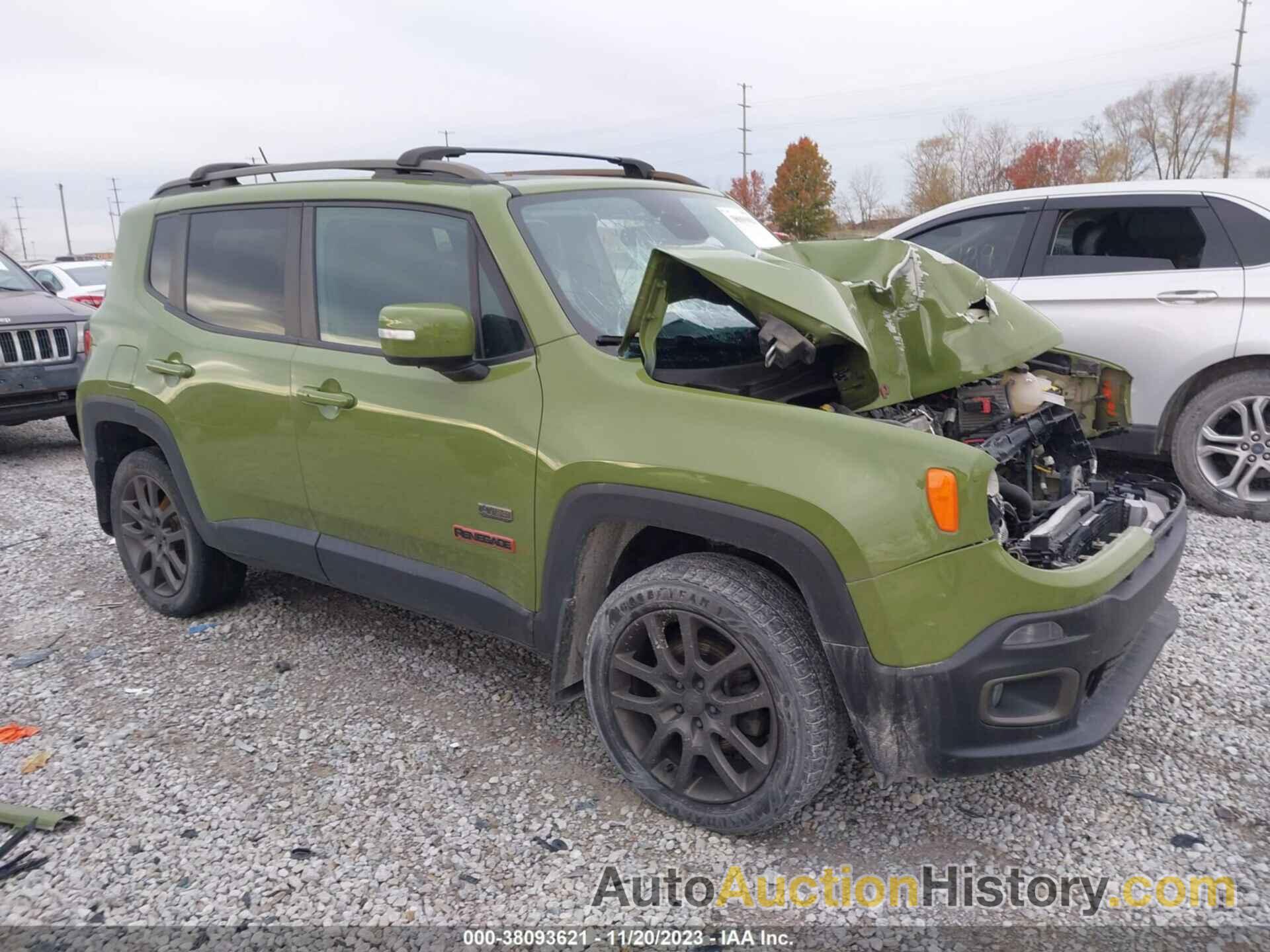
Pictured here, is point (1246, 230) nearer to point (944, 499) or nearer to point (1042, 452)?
point (1042, 452)

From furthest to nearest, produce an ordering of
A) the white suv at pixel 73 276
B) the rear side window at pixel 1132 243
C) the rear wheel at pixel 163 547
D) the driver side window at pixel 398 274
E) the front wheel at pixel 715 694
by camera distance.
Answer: the white suv at pixel 73 276 → the rear side window at pixel 1132 243 → the rear wheel at pixel 163 547 → the driver side window at pixel 398 274 → the front wheel at pixel 715 694

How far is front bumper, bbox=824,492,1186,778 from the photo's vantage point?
236 cm

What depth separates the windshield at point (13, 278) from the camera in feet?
28.0

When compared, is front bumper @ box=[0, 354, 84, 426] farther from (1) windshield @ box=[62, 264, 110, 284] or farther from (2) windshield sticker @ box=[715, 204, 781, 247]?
(1) windshield @ box=[62, 264, 110, 284]

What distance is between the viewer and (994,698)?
7.91ft

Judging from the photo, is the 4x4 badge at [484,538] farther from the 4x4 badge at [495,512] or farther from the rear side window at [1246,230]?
the rear side window at [1246,230]

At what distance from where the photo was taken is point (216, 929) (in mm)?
2479

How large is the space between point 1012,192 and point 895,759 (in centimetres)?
493

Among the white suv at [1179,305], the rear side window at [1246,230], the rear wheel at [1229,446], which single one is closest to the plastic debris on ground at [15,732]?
the white suv at [1179,305]

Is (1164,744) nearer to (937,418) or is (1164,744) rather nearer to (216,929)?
(937,418)

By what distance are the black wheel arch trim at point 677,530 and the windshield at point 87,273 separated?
13.6m

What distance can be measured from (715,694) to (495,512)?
0.89 meters

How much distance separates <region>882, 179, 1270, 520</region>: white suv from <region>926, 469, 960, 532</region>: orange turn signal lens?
117 inches

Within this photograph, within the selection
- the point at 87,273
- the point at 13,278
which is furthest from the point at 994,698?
the point at 87,273
